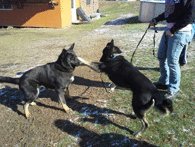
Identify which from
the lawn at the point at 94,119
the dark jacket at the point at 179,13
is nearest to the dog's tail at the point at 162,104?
the lawn at the point at 94,119

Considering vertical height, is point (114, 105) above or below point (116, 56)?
below

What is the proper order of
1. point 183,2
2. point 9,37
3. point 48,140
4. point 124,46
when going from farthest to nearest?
point 9,37, point 124,46, point 48,140, point 183,2

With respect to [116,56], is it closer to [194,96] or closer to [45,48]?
[194,96]

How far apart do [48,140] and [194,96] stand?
307 centimetres

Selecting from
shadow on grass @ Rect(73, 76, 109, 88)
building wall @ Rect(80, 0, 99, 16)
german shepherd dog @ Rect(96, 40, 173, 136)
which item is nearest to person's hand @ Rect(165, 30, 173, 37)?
german shepherd dog @ Rect(96, 40, 173, 136)

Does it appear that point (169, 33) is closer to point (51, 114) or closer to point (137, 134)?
point (137, 134)

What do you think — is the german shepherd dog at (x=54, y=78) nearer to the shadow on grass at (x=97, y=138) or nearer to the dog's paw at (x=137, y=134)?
the shadow on grass at (x=97, y=138)

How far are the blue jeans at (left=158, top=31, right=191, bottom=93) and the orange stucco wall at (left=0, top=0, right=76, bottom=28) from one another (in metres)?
12.5

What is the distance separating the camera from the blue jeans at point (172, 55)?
5284 millimetres

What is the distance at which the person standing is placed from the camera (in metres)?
4.95

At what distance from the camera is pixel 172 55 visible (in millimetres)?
5414

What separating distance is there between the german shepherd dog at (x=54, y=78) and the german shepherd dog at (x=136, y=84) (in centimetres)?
62

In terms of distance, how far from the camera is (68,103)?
248 inches

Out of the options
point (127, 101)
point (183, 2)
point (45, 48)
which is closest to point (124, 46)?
point (45, 48)
